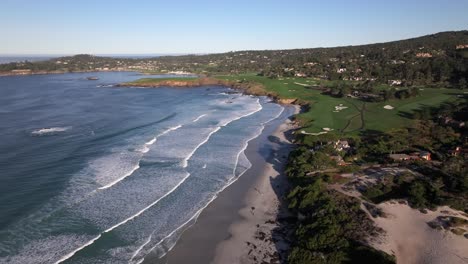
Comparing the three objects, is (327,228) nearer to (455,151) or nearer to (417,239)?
(417,239)

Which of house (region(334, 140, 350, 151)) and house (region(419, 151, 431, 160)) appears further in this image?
house (region(334, 140, 350, 151))

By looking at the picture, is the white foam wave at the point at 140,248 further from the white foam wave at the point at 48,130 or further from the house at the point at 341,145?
the white foam wave at the point at 48,130

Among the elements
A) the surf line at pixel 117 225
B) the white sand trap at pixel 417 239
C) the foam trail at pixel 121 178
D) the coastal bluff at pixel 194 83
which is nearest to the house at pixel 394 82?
the coastal bluff at pixel 194 83

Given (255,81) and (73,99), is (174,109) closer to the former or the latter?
(73,99)

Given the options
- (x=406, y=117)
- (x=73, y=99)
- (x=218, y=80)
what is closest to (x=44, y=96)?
(x=73, y=99)

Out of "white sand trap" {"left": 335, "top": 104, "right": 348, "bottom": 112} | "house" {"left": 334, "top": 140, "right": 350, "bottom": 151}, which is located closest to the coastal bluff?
"white sand trap" {"left": 335, "top": 104, "right": 348, "bottom": 112}

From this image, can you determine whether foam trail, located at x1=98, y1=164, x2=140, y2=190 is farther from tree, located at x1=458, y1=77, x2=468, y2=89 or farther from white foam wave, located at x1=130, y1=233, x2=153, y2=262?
tree, located at x1=458, y1=77, x2=468, y2=89
